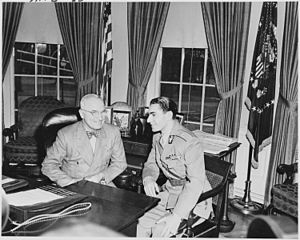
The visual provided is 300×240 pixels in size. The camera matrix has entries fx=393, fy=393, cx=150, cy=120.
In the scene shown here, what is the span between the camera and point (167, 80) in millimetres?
5039

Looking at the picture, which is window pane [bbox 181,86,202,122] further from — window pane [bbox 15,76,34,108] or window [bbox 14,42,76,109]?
window pane [bbox 15,76,34,108]

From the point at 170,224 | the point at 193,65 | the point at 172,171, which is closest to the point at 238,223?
the point at 172,171

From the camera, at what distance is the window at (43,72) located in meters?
5.51

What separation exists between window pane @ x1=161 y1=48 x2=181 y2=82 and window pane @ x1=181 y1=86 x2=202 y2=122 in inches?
8.0

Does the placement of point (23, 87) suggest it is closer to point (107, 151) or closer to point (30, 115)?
point (30, 115)

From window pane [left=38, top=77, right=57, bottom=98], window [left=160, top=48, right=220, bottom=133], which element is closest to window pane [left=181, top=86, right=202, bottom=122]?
window [left=160, top=48, right=220, bottom=133]

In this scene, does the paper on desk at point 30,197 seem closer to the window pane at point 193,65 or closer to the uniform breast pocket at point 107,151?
the uniform breast pocket at point 107,151

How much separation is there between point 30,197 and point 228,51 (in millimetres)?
3046

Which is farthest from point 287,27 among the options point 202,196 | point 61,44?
point 61,44

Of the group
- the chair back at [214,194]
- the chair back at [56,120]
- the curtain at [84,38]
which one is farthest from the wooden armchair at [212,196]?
the curtain at [84,38]

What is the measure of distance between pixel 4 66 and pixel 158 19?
2165 mm

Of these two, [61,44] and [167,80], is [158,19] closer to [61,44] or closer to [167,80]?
[167,80]

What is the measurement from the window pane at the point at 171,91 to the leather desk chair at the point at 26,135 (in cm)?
131

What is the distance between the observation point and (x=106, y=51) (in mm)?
5242
